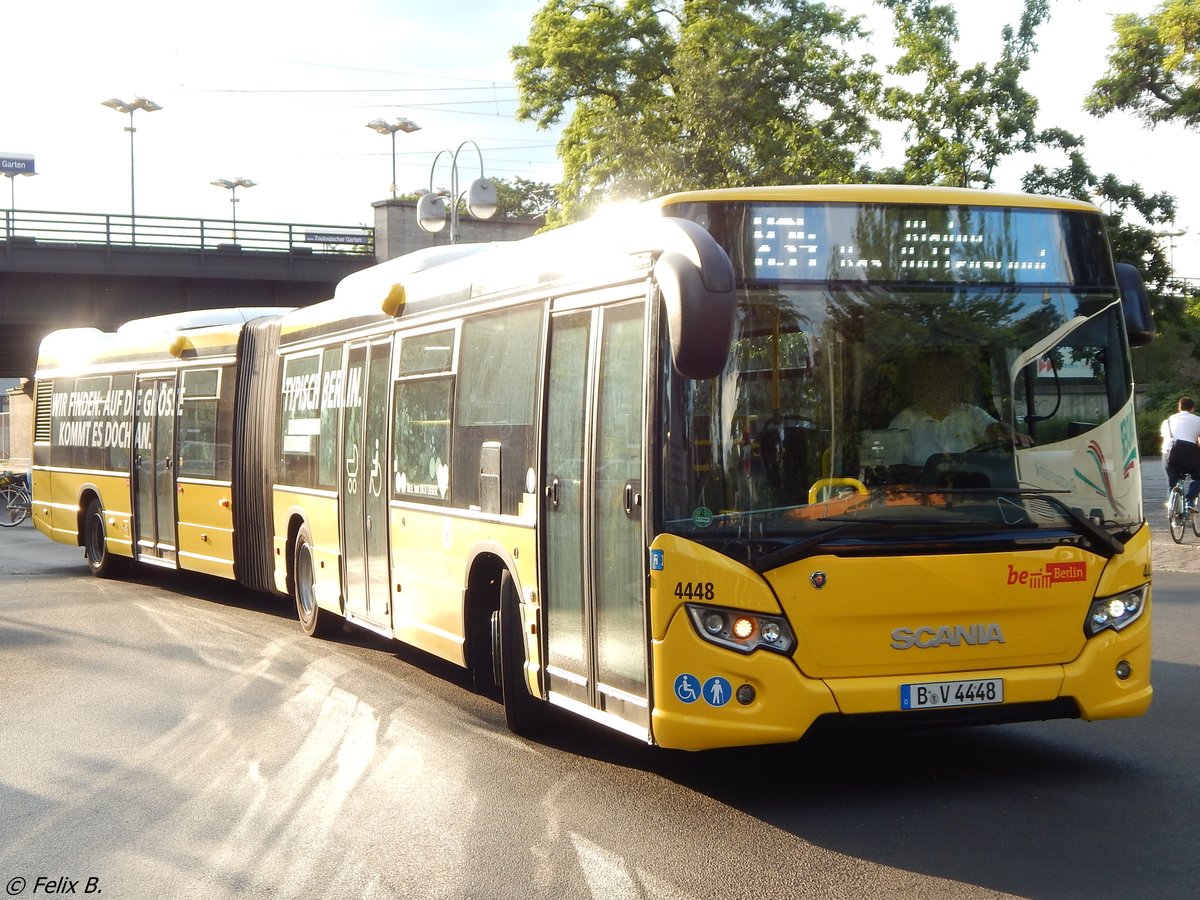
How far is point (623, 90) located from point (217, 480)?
22.9 m

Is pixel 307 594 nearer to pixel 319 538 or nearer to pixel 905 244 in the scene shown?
pixel 319 538

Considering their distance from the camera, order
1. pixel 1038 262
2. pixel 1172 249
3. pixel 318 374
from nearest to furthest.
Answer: pixel 1038 262, pixel 318 374, pixel 1172 249

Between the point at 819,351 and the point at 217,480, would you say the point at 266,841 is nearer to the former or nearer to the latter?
the point at 819,351

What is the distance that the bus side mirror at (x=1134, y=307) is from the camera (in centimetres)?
757

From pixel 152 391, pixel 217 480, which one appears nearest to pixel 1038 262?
pixel 217 480

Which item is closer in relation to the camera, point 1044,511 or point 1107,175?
point 1044,511

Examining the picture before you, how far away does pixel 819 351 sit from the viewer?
6.79 meters

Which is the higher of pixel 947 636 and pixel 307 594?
pixel 947 636

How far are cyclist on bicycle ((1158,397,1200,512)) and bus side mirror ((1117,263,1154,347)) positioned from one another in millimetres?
11840

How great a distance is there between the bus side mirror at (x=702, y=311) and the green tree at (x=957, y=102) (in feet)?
65.5

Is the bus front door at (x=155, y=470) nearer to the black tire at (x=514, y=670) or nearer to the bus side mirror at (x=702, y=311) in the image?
the black tire at (x=514, y=670)

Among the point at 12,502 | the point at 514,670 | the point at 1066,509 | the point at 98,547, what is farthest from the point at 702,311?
the point at 12,502

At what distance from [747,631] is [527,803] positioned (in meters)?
1.30

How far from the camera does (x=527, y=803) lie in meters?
7.05
